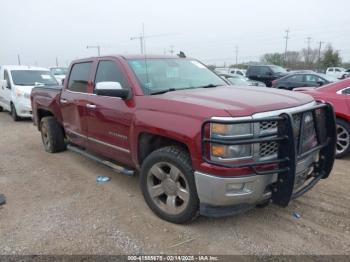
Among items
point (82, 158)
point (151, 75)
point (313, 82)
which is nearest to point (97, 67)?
point (151, 75)

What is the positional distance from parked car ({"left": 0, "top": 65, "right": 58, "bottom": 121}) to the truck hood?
26.2 feet

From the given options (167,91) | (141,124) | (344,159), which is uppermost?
(167,91)

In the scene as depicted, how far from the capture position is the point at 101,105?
4.44 m

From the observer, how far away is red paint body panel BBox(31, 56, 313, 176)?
3.09 meters

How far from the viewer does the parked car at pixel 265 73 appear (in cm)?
2111

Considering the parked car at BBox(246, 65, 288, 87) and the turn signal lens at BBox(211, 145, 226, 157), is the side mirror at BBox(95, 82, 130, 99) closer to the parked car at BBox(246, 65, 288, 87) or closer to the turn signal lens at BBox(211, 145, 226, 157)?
the turn signal lens at BBox(211, 145, 226, 157)

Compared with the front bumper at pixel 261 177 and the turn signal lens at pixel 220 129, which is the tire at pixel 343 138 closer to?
the front bumper at pixel 261 177

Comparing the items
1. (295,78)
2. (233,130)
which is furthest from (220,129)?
(295,78)

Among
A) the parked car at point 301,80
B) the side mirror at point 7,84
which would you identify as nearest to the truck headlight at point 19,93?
the side mirror at point 7,84

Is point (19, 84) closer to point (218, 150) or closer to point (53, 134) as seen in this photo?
point (53, 134)

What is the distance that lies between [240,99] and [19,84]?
371 inches

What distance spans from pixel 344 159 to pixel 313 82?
10.8m

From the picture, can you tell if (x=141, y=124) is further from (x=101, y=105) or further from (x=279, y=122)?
(x=279, y=122)

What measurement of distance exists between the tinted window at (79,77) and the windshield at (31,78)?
6001 mm
